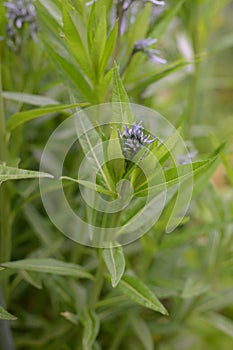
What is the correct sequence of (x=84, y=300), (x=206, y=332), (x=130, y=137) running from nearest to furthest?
1. (x=130, y=137)
2. (x=84, y=300)
3. (x=206, y=332)

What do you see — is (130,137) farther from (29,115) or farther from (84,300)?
(84,300)

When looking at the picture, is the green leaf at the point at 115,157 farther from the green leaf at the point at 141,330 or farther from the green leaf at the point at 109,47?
the green leaf at the point at 141,330

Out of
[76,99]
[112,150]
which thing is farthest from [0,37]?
[112,150]

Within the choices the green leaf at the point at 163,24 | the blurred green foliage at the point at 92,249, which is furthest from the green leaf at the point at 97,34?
the green leaf at the point at 163,24

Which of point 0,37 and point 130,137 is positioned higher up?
point 0,37

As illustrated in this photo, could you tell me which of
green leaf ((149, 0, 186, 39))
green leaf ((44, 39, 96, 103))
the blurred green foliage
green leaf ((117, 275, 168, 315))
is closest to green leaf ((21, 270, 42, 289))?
the blurred green foliage

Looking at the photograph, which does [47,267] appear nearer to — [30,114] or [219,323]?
[30,114]

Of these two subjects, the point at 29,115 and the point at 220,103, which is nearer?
the point at 29,115
